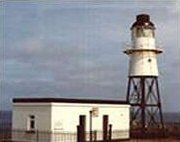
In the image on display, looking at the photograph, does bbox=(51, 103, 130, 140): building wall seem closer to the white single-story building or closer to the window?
the white single-story building

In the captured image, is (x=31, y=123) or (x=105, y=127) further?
(x=105, y=127)

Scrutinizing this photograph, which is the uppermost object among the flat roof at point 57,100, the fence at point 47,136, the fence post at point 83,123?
the flat roof at point 57,100

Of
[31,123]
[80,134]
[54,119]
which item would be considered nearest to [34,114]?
[31,123]

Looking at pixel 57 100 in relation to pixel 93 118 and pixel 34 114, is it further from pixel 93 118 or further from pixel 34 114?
pixel 93 118

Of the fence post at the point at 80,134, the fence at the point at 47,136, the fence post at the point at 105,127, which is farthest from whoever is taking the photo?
the fence post at the point at 105,127

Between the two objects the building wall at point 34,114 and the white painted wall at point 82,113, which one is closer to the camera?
the building wall at point 34,114

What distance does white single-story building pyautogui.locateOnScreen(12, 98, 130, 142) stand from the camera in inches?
1084

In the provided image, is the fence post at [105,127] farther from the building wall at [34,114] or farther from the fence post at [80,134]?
the building wall at [34,114]

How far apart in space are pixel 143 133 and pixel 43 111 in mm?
9078

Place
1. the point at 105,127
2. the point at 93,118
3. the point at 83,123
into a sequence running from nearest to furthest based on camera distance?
the point at 83,123 < the point at 105,127 < the point at 93,118

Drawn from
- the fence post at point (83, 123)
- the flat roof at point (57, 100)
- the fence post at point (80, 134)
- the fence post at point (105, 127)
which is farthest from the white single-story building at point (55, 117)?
the fence post at point (80, 134)

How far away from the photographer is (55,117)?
2761 centimetres

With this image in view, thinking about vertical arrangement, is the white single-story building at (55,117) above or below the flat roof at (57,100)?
below

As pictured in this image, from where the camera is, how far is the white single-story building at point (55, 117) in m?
27.5
